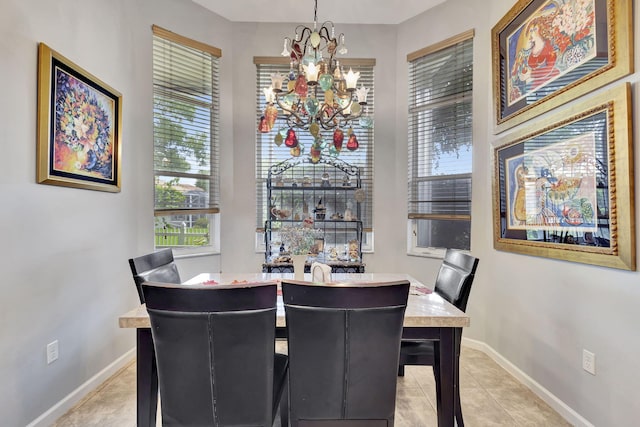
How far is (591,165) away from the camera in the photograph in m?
1.80

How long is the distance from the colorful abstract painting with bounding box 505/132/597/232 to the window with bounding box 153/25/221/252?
275 cm

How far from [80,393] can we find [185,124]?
92.8 inches

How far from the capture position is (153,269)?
196 cm

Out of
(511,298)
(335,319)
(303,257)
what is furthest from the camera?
(511,298)

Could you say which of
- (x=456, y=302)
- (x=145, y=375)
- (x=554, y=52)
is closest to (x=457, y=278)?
(x=456, y=302)

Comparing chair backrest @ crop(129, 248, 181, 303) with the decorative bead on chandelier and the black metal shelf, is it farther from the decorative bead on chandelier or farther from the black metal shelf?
the black metal shelf

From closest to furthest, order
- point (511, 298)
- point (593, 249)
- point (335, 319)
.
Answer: point (335, 319) < point (593, 249) < point (511, 298)

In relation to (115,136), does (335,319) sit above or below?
below

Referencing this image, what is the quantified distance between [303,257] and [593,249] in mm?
1622

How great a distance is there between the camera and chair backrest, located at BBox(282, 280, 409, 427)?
1.18 metres

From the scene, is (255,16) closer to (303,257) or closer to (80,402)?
(303,257)

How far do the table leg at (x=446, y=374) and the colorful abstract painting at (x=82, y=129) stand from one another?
2361 mm

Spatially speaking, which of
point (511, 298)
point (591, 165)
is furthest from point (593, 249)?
point (511, 298)

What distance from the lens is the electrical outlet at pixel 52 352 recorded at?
76.1 inches
